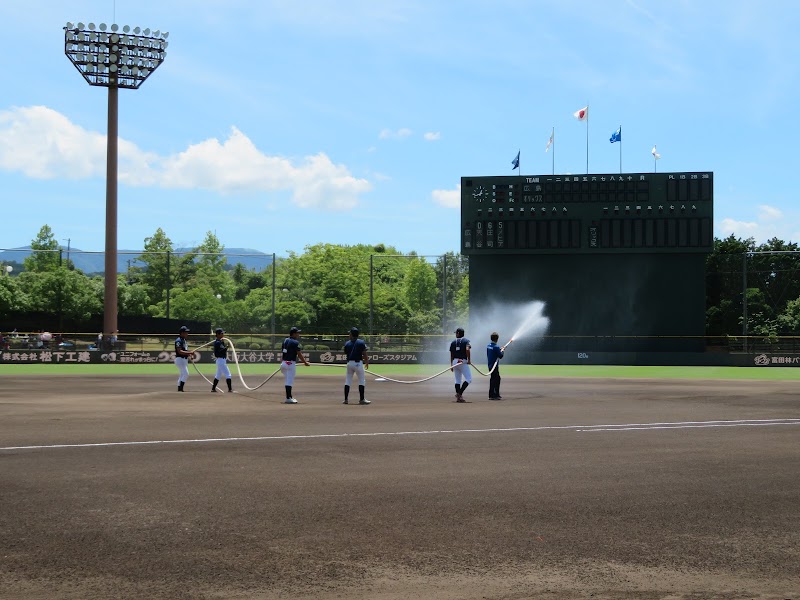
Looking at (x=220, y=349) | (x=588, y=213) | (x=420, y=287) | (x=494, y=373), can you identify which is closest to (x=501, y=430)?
(x=494, y=373)

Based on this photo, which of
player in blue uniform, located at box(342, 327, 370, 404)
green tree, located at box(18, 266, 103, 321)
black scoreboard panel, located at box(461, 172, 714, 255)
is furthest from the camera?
green tree, located at box(18, 266, 103, 321)

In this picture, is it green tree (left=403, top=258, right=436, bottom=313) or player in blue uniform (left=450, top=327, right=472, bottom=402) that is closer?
player in blue uniform (left=450, top=327, right=472, bottom=402)

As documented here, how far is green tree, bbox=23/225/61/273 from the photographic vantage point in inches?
3750

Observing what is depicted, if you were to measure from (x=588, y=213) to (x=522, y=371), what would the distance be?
30.8ft

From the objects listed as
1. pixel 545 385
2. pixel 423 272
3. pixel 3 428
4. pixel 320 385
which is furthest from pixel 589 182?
pixel 423 272

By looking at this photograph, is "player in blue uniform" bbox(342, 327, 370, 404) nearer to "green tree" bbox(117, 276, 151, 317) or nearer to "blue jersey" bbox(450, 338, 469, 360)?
"blue jersey" bbox(450, 338, 469, 360)

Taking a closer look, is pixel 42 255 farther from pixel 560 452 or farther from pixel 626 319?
pixel 560 452

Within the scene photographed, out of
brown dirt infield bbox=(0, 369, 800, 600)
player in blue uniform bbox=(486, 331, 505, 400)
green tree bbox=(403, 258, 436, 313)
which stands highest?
green tree bbox=(403, 258, 436, 313)

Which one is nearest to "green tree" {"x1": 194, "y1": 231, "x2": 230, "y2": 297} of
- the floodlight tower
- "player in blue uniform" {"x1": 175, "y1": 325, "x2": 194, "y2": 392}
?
the floodlight tower

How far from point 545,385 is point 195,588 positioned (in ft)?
87.2

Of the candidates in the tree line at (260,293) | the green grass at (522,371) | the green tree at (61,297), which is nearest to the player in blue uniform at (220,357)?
the green grass at (522,371)

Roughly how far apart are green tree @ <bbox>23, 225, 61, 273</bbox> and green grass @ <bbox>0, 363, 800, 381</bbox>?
158 feet

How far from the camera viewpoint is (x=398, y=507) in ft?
30.7

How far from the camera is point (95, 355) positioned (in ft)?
163
